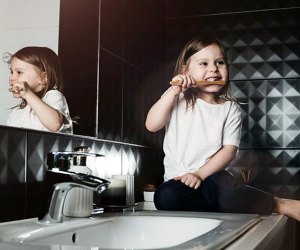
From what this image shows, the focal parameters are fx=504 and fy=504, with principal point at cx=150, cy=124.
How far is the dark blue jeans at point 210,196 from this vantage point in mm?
1908

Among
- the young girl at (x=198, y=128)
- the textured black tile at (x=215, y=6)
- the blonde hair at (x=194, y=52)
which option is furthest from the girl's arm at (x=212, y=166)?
the textured black tile at (x=215, y=6)

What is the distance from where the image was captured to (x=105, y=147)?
185 cm

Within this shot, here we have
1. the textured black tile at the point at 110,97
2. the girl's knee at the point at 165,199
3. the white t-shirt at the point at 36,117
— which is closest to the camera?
the white t-shirt at the point at 36,117

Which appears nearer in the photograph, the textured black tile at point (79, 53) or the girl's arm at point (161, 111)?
the textured black tile at point (79, 53)

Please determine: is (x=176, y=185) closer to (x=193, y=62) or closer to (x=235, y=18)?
(x=193, y=62)

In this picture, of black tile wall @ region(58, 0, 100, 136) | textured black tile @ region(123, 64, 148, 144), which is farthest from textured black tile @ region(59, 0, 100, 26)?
textured black tile @ region(123, 64, 148, 144)

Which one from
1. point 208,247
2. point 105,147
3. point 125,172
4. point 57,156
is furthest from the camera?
point 125,172

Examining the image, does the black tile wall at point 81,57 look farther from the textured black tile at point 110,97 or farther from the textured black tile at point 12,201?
the textured black tile at point 12,201

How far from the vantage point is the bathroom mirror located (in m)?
1.26

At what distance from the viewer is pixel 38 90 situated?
138 centimetres

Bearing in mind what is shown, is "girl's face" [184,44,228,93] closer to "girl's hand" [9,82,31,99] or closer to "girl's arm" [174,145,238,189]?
"girl's arm" [174,145,238,189]

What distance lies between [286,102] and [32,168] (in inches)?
54.7

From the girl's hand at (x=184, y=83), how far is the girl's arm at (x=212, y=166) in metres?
0.32

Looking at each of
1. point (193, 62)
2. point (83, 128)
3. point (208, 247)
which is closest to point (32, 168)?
point (83, 128)
